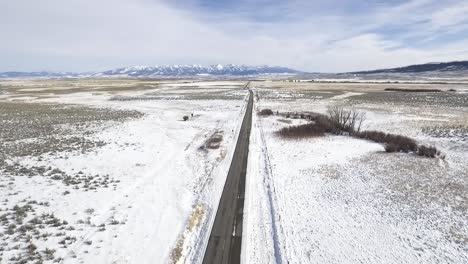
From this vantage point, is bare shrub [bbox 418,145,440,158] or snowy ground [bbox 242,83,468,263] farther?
bare shrub [bbox 418,145,440,158]

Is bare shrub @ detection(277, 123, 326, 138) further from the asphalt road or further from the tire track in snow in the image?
the asphalt road

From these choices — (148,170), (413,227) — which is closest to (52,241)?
(148,170)

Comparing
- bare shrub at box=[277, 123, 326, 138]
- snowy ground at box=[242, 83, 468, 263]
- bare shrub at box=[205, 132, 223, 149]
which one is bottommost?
snowy ground at box=[242, 83, 468, 263]

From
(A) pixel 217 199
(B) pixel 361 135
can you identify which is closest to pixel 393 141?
(B) pixel 361 135

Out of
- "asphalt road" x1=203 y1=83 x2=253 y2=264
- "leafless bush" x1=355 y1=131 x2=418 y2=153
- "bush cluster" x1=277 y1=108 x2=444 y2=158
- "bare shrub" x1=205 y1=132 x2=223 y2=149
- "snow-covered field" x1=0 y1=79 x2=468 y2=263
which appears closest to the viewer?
"asphalt road" x1=203 y1=83 x2=253 y2=264

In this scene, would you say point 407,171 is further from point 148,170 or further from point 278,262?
point 148,170

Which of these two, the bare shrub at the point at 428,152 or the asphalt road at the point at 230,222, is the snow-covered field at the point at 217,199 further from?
the bare shrub at the point at 428,152

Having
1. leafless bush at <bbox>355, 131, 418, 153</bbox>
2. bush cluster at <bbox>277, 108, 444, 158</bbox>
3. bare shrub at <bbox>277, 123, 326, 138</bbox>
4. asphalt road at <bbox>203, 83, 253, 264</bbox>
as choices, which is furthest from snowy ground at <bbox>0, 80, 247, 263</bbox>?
leafless bush at <bbox>355, 131, 418, 153</bbox>
